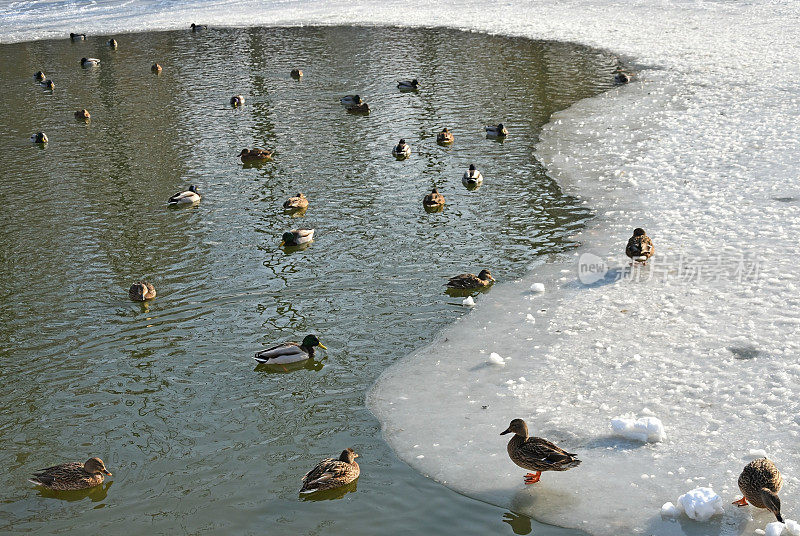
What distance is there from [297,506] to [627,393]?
3.87 metres

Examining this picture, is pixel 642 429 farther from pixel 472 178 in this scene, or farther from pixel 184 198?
pixel 184 198

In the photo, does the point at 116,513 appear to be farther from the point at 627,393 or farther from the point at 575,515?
the point at 627,393

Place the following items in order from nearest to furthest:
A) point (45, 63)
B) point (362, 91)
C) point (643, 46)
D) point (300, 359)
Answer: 1. point (300, 359)
2. point (362, 91)
3. point (643, 46)
4. point (45, 63)

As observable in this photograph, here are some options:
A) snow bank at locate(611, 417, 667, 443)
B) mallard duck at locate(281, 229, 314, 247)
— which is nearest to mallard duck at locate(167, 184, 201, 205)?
mallard duck at locate(281, 229, 314, 247)

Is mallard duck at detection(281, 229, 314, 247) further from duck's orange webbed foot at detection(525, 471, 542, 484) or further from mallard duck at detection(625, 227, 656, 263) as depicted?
duck's orange webbed foot at detection(525, 471, 542, 484)

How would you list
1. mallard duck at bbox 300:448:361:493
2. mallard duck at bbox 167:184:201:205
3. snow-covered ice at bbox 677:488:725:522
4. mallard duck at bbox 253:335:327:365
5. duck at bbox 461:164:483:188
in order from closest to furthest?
snow-covered ice at bbox 677:488:725:522
mallard duck at bbox 300:448:361:493
mallard duck at bbox 253:335:327:365
mallard duck at bbox 167:184:201:205
duck at bbox 461:164:483:188

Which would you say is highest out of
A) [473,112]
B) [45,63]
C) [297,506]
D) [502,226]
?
[45,63]

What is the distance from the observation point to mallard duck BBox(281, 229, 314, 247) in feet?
44.5

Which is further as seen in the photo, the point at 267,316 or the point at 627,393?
the point at 267,316

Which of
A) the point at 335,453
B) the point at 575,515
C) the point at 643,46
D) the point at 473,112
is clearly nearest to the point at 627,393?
the point at 575,515

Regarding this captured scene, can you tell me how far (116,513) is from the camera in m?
7.69

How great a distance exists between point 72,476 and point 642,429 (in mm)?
5685

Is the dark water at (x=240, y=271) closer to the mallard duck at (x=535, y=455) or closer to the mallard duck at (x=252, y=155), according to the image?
the mallard duck at (x=252, y=155)

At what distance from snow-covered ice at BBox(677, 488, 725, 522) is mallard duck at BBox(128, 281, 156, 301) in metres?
7.94
